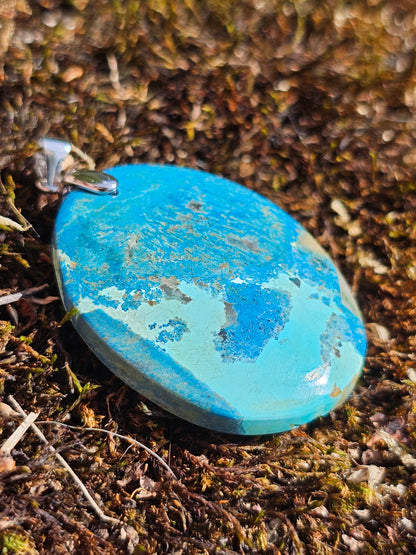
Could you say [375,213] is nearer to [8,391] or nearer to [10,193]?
[10,193]

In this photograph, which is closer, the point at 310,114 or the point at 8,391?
the point at 8,391

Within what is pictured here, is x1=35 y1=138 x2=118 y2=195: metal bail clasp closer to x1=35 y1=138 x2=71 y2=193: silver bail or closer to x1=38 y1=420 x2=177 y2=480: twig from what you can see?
x1=35 y1=138 x2=71 y2=193: silver bail

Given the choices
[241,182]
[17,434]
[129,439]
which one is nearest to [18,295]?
[17,434]

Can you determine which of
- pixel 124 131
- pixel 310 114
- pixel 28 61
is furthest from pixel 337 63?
pixel 28 61

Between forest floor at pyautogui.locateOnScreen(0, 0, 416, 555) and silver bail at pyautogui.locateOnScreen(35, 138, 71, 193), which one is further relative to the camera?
silver bail at pyautogui.locateOnScreen(35, 138, 71, 193)

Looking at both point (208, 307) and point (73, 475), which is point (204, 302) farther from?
point (73, 475)

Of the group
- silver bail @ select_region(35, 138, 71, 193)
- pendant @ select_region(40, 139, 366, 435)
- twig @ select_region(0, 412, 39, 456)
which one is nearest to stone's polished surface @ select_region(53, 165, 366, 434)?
pendant @ select_region(40, 139, 366, 435)
